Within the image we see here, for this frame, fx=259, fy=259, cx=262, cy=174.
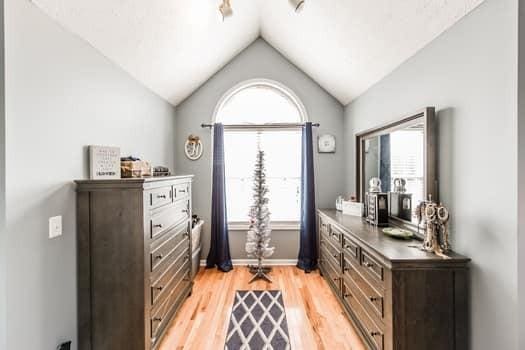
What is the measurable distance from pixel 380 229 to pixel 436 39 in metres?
1.60

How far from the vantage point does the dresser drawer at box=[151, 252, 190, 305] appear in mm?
2016

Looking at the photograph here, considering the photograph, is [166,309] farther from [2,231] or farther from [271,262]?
[271,262]

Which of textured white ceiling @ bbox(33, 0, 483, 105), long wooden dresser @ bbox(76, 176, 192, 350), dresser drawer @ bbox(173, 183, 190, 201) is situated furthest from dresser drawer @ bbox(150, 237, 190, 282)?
textured white ceiling @ bbox(33, 0, 483, 105)

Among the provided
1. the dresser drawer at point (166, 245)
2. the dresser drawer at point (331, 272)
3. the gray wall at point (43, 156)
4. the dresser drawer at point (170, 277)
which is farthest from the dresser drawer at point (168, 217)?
the dresser drawer at point (331, 272)

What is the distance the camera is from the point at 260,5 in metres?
2.99

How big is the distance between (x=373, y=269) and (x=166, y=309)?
1.75 metres

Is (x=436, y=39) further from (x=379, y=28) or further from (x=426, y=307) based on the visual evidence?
(x=426, y=307)

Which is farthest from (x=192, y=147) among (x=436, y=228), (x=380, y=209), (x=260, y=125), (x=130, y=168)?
(x=436, y=228)

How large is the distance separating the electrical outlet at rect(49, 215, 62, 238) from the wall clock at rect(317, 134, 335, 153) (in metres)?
3.14

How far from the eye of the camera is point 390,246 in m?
1.88

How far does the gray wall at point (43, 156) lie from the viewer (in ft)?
4.44

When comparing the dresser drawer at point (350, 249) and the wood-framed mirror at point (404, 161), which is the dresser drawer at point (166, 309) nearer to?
the dresser drawer at point (350, 249)

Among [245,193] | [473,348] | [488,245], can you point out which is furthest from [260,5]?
[473,348]

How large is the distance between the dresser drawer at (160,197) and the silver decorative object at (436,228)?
1947 millimetres
